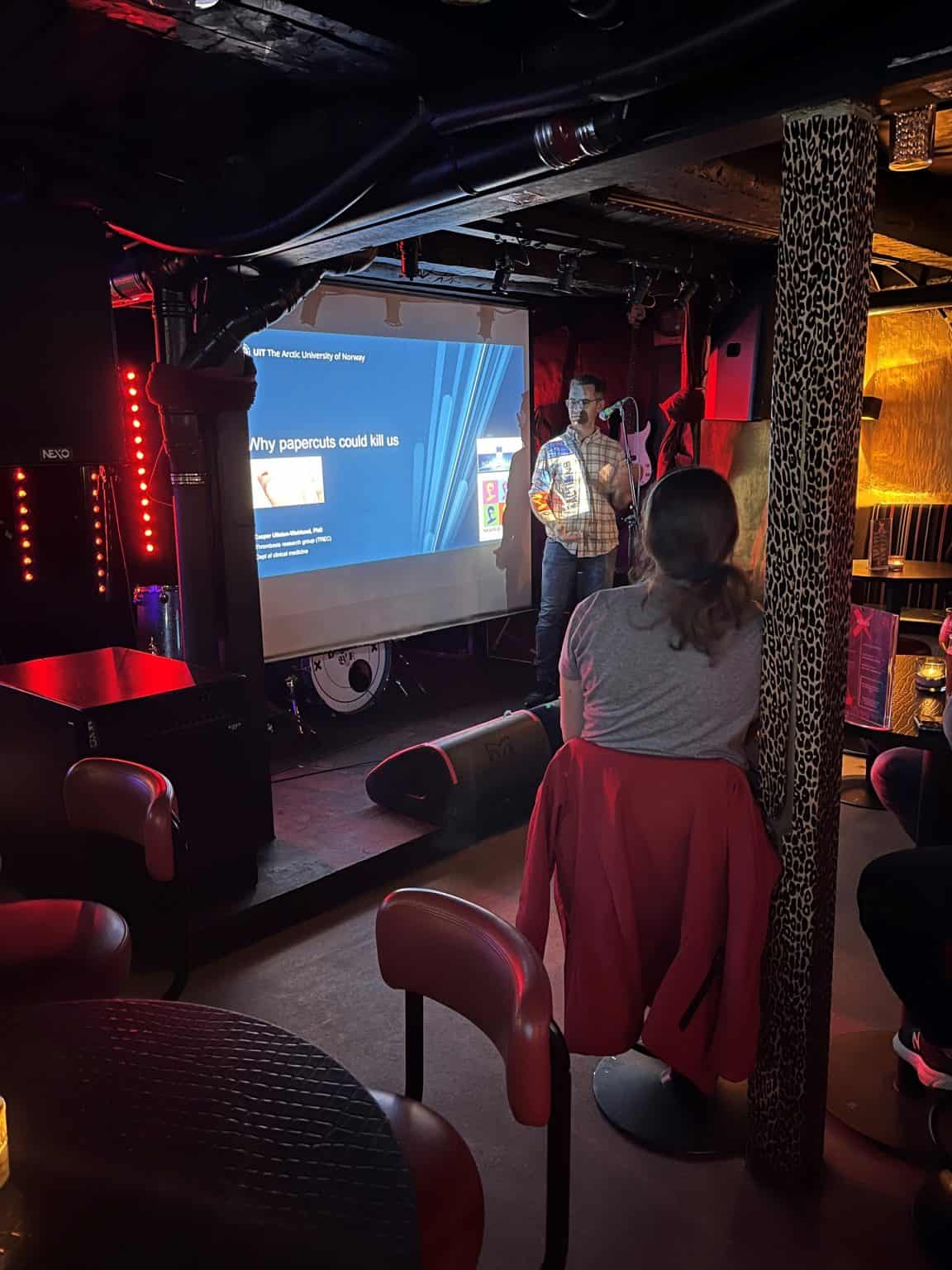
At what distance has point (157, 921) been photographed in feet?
9.82

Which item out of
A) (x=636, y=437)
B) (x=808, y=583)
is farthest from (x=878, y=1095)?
(x=636, y=437)

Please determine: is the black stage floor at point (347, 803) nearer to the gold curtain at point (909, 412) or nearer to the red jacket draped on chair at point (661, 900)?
the red jacket draped on chair at point (661, 900)

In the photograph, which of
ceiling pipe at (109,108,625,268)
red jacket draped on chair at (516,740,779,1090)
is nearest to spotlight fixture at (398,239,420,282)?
ceiling pipe at (109,108,625,268)

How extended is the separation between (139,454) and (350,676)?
1.73 m

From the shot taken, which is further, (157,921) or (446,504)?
(446,504)

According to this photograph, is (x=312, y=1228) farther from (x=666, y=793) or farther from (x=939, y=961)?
(x=939, y=961)

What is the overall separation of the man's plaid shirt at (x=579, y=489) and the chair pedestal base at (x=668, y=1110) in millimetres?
3511

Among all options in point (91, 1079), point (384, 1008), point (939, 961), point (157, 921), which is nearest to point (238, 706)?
point (157, 921)

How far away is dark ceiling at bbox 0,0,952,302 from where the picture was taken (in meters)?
1.77

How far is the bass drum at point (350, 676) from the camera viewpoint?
533 centimetres

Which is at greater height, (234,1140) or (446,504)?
(446,504)

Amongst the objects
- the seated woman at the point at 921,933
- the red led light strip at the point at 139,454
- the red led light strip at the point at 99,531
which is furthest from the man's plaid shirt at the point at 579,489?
the seated woman at the point at 921,933

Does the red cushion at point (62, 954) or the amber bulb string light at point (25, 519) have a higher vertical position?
the amber bulb string light at point (25, 519)

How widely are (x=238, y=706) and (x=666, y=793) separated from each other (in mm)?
1776
